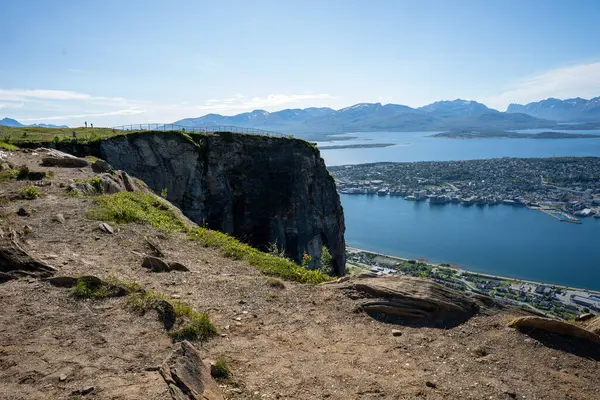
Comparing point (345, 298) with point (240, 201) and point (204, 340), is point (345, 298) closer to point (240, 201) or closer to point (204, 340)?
point (204, 340)

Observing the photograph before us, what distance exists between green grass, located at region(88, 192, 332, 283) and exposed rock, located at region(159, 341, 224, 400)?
16.1 ft

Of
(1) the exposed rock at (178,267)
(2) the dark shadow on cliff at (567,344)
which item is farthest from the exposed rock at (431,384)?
(1) the exposed rock at (178,267)

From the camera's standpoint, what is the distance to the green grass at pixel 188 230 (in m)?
11.0

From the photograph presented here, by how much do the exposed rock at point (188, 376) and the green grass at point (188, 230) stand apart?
4.92 meters

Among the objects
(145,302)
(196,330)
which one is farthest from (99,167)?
(196,330)

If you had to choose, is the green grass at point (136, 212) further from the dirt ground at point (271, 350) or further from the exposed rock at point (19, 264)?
the exposed rock at point (19, 264)

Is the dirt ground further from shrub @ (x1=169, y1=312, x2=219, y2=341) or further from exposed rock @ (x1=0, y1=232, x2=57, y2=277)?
exposed rock @ (x1=0, y1=232, x2=57, y2=277)

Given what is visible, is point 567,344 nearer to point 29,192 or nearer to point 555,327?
point 555,327

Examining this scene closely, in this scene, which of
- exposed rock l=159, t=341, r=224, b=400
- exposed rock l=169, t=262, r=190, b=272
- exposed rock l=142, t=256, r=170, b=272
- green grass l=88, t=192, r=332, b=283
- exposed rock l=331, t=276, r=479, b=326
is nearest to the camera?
exposed rock l=159, t=341, r=224, b=400

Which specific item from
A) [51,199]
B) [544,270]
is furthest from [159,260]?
[544,270]

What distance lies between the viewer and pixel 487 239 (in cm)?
7088

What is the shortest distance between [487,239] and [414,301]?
7071 cm

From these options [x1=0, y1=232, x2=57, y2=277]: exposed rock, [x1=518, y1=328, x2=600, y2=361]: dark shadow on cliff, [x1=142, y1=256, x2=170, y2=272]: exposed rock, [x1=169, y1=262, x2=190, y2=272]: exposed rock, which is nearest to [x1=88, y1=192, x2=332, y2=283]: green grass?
[x1=169, y1=262, x2=190, y2=272]: exposed rock

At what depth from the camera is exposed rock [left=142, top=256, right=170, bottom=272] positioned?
10.3 m
